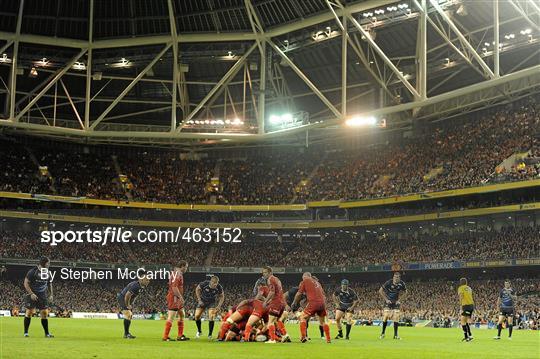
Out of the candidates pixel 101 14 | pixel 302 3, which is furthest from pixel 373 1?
pixel 101 14

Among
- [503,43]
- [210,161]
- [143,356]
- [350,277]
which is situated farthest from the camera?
[210,161]

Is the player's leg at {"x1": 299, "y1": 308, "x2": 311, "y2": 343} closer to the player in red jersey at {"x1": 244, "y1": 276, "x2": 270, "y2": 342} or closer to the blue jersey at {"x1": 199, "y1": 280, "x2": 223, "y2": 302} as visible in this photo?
the player in red jersey at {"x1": 244, "y1": 276, "x2": 270, "y2": 342}

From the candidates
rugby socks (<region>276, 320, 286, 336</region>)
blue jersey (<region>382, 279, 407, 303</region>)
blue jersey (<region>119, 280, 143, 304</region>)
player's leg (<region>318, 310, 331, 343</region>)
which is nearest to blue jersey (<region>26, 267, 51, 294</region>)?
blue jersey (<region>119, 280, 143, 304</region>)

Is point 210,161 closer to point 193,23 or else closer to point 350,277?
point 350,277

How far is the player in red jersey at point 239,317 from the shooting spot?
890 inches

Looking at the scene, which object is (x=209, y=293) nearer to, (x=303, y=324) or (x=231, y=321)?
(x=231, y=321)

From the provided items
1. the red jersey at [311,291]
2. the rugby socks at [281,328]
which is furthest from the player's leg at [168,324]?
the red jersey at [311,291]

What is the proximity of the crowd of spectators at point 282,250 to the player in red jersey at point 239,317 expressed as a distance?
39441mm

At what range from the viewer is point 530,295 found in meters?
54.5

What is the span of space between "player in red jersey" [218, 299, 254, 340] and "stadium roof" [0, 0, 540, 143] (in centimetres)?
2183

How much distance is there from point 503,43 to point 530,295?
18628mm

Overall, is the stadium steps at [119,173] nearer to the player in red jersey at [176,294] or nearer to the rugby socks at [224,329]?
the player in red jersey at [176,294]

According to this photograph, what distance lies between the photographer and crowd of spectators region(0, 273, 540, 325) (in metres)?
55.4

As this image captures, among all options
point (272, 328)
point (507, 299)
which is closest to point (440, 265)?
point (507, 299)
